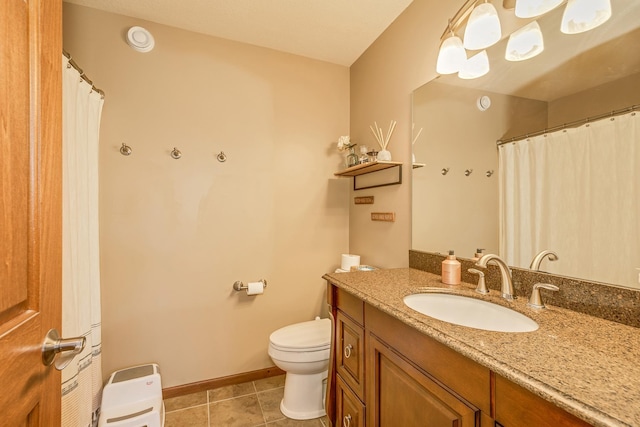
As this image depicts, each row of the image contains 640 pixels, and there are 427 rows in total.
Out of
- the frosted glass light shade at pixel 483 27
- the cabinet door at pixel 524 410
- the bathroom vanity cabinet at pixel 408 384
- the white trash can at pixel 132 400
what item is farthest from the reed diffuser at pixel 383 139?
the white trash can at pixel 132 400

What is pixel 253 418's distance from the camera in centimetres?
170

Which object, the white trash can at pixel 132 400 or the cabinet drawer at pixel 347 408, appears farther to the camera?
the white trash can at pixel 132 400

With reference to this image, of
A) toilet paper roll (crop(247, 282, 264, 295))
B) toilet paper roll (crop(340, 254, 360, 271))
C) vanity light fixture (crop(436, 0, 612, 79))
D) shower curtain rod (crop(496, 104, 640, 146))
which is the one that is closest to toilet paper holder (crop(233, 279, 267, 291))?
toilet paper roll (crop(247, 282, 264, 295))

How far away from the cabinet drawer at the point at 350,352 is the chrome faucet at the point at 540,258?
2.32 feet

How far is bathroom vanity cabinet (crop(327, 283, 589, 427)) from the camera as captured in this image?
58 centimetres

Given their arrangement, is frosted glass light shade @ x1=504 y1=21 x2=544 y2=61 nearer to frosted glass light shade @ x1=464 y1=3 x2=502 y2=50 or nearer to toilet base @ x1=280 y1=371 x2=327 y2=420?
frosted glass light shade @ x1=464 y1=3 x2=502 y2=50

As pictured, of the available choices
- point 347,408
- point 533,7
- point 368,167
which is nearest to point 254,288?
point 347,408

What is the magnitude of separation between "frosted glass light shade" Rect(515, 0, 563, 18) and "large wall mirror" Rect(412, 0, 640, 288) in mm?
27

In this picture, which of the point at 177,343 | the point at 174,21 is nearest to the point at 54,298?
the point at 177,343

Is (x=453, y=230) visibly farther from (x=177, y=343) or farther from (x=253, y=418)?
(x=177, y=343)

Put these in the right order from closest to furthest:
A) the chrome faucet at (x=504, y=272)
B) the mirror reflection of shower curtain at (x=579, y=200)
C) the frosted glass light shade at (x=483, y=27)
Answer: the mirror reflection of shower curtain at (x=579, y=200) → the chrome faucet at (x=504, y=272) → the frosted glass light shade at (x=483, y=27)

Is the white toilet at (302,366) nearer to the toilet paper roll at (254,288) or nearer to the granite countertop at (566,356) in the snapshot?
the toilet paper roll at (254,288)

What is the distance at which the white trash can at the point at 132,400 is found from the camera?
1.51 metres

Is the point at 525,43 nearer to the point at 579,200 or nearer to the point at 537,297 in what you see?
the point at 579,200
